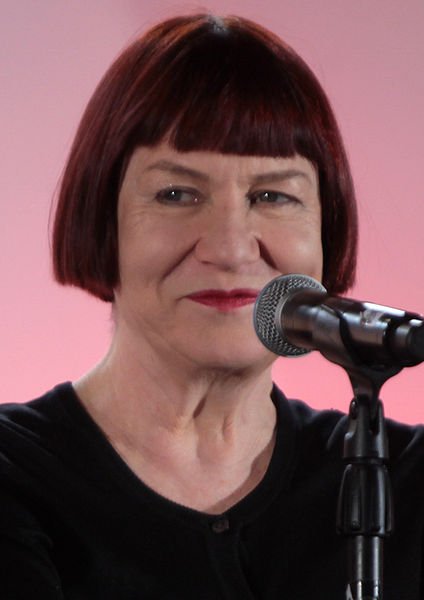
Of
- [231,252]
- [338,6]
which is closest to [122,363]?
[231,252]

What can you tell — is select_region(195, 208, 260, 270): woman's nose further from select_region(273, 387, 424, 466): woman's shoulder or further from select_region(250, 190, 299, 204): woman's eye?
select_region(273, 387, 424, 466): woman's shoulder

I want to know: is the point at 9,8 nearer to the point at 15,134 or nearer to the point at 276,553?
the point at 15,134

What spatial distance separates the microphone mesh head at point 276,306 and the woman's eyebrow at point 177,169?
1.47 feet

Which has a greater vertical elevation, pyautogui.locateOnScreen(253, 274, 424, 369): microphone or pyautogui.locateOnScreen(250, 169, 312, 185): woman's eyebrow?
pyautogui.locateOnScreen(250, 169, 312, 185): woman's eyebrow

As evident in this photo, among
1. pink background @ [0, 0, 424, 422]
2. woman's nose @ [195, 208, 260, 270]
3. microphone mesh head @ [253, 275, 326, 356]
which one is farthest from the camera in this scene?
pink background @ [0, 0, 424, 422]

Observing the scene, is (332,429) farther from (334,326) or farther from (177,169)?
(334,326)

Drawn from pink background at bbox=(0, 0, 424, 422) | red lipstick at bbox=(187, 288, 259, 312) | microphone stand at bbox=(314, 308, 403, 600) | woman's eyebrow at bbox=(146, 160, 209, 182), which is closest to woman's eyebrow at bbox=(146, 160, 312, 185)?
woman's eyebrow at bbox=(146, 160, 209, 182)

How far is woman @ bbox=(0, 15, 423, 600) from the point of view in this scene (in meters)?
1.96

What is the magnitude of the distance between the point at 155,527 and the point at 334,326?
692 millimetres

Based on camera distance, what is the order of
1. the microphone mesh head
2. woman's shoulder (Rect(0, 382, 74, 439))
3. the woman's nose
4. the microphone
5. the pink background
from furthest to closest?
1. the pink background
2. woman's shoulder (Rect(0, 382, 74, 439))
3. the woman's nose
4. the microphone mesh head
5. the microphone

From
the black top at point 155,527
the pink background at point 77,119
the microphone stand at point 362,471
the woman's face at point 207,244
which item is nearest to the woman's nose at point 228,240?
the woman's face at point 207,244

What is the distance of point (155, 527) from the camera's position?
1991 millimetres

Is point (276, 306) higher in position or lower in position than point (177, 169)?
lower

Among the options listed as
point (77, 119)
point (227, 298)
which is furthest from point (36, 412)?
point (77, 119)
